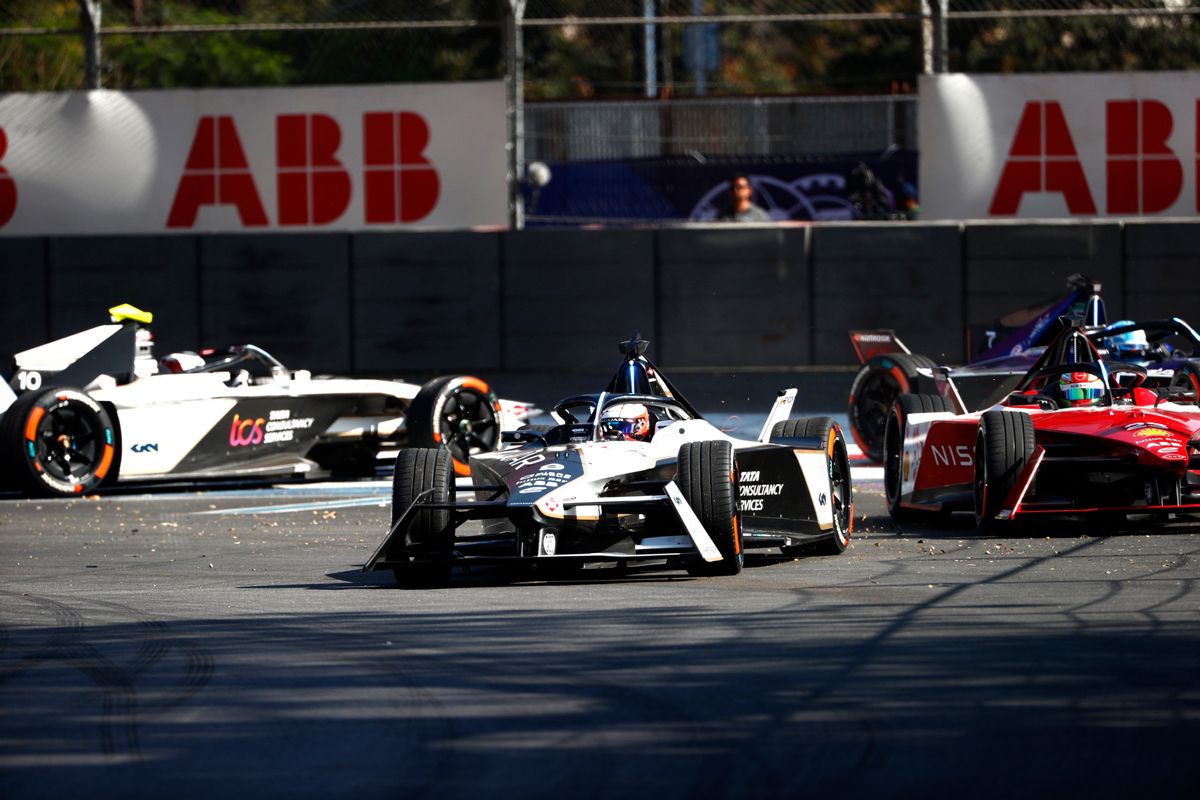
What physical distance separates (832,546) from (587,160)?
596 inches

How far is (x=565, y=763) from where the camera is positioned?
476cm

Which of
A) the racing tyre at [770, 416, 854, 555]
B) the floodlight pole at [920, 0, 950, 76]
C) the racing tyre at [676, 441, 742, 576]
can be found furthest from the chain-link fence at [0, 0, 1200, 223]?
the racing tyre at [676, 441, 742, 576]

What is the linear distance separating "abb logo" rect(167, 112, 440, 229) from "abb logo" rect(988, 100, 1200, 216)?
5.60 meters

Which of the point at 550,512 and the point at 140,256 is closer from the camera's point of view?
the point at 550,512

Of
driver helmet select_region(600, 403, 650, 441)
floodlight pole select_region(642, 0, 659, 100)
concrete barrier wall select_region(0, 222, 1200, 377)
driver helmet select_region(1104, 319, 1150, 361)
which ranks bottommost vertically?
driver helmet select_region(600, 403, 650, 441)

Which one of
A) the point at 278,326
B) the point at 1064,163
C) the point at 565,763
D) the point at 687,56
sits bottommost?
the point at 565,763

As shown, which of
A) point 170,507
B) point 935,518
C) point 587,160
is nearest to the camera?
point 935,518

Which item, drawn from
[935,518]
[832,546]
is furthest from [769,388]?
[832,546]

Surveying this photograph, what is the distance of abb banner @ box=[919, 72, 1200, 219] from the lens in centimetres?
1812

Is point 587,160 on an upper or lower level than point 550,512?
upper

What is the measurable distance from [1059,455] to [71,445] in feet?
22.2

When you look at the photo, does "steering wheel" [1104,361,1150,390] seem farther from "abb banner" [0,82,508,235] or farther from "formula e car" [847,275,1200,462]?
"abb banner" [0,82,508,235]

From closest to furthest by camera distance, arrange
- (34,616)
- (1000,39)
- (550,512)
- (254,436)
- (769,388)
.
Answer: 1. (34,616)
2. (550,512)
3. (254,436)
4. (769,388)
5. (1000,39)

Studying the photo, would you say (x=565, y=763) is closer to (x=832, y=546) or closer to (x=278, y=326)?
(x=832, y=546)
